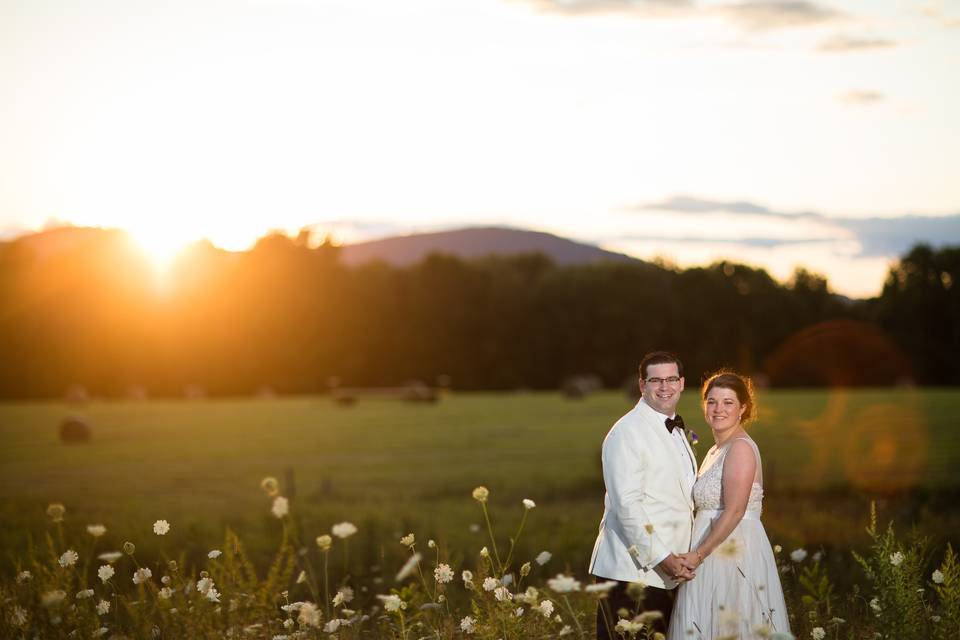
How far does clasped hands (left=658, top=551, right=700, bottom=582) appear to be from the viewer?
20.8 ft

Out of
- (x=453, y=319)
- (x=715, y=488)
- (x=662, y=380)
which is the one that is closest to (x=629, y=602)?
(x=715, y=488)

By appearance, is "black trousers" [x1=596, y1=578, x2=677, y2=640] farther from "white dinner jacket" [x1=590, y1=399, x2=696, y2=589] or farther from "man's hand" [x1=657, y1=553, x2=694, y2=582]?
"man's hand" [x1=657, y1=553, x2=694, y2=582]

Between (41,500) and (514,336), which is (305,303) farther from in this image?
(41,500)

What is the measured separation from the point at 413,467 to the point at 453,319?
5011 cm

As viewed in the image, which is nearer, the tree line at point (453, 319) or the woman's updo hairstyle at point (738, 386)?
the woman's updo hairstyle at point (738, 386)

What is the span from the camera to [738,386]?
677 cm

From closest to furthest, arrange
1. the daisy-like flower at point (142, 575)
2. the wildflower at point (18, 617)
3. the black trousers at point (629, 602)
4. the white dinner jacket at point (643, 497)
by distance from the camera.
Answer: the daisy-like flower at point (142, 575) < the wildflower at point (18, 617) < the white dinner jacket at point (643, 497) < the black trousers at point (629, 602)

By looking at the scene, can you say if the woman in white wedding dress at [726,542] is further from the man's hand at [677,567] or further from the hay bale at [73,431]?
the hay bale at [73,431]

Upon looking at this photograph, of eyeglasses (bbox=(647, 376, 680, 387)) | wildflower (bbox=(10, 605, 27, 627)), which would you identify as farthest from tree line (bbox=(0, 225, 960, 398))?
eyeglasses (bbox=(647, 376, 680, 387))

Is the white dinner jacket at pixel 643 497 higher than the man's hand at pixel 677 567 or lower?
higher

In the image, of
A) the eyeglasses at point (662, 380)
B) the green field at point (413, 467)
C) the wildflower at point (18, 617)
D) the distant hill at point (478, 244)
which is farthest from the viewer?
the distant hill at point (478, 244)

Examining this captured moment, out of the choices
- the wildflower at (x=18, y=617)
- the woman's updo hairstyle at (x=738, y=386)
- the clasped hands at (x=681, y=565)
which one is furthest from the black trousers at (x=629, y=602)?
the wildflower at (x=18, y=617)

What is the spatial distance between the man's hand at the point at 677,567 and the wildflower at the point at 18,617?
3.82 metres

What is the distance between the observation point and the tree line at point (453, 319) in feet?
249
